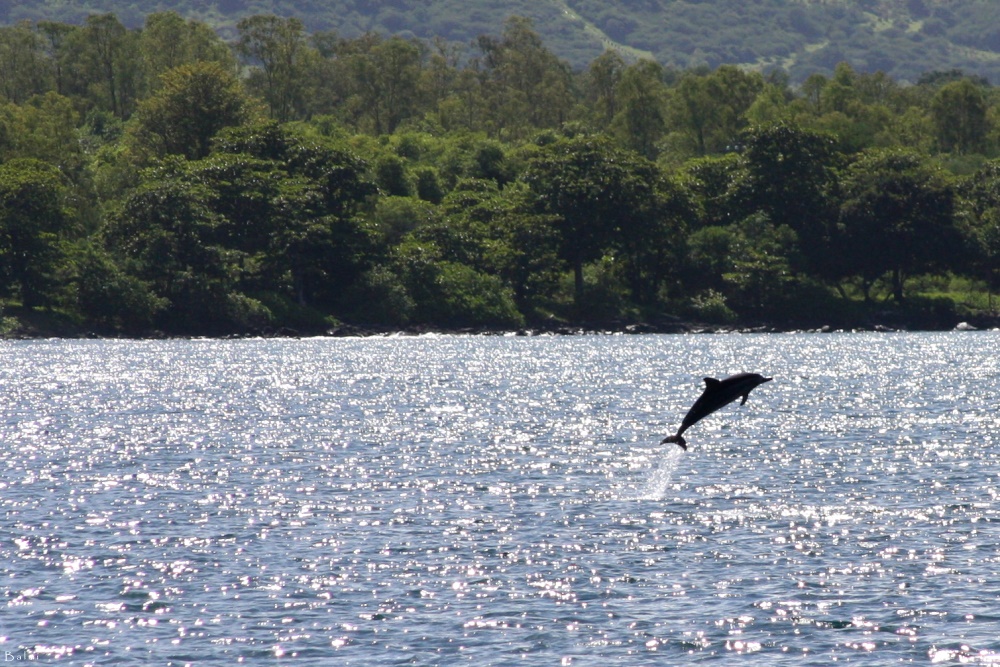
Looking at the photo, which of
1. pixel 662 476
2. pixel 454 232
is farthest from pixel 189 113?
pixel 662 476

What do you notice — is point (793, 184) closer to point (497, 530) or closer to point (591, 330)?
point (591, 330)

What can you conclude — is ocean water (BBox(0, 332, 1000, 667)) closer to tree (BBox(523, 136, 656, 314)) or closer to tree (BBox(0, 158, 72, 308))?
tree (BBox(0, 158, 72, 308))

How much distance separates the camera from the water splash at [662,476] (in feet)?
161

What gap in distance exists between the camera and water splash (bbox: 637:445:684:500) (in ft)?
161

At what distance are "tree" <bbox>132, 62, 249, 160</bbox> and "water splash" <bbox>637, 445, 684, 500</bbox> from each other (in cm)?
12862

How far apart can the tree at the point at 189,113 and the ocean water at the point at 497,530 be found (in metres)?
93.8

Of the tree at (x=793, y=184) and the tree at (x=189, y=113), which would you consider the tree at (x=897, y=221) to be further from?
the tree at (x=189, y=113)

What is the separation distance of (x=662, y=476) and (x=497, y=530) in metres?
12.4

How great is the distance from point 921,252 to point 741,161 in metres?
24.6

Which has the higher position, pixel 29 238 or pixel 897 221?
pixel 897 221

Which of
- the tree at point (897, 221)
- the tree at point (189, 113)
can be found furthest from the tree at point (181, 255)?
the tree at point (897, 221)

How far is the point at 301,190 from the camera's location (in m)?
156

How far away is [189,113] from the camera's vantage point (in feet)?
588

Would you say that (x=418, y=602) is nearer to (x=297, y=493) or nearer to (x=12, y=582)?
(x=12, y=582)
